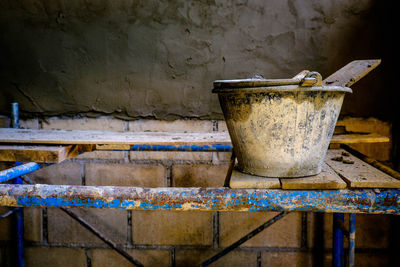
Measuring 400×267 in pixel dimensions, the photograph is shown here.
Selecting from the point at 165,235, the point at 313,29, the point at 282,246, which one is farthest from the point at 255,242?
the point at 313,29

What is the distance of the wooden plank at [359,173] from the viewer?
2.48 ft

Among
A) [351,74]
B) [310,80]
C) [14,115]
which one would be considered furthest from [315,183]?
[14,115]

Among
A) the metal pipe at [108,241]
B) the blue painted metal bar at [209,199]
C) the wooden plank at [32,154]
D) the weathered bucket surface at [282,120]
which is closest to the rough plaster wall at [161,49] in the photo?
the metal pipe at [108,241]

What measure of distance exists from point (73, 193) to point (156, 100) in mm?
991

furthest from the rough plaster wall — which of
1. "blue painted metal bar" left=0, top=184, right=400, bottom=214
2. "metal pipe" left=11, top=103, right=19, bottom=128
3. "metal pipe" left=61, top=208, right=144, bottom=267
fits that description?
"blue painted metal bar" left=0, top=184, right=400, bottom=214

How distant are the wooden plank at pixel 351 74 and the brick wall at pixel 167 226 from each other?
33.0 inches

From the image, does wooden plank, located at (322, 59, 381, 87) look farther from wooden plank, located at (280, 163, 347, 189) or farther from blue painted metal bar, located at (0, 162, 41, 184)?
blue painted metal bar, located at (0, 162, 41, 184)

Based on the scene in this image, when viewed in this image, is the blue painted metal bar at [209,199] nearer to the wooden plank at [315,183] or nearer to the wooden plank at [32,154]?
the wooden plank at [315,183]

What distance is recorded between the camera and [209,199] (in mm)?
761

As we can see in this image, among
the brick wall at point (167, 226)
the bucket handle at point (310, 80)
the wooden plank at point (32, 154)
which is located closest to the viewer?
the bucket handle at point (310, 80)

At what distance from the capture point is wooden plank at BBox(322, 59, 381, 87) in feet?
2.88

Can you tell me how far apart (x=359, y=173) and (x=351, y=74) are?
1.03 feet

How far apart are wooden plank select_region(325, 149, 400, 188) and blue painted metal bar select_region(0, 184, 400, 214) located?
0.02 m

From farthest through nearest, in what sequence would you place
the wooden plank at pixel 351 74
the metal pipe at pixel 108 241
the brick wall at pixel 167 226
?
the brick wall at pixel 167 226 → the metal pipe at pixel 108 241 → the wooden plank at pixel 351 74
